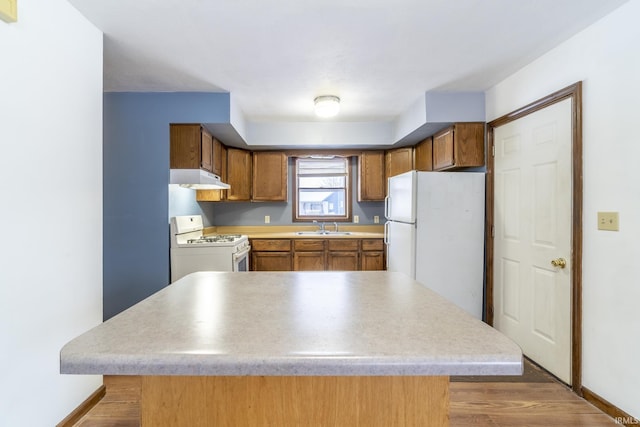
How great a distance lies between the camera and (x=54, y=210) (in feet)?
5.10

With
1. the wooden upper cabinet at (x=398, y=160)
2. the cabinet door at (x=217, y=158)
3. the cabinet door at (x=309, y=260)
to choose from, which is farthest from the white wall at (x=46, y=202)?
the wooden upper cabinet at (x=398, y=160)

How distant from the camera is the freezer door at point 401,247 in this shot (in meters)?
2.85

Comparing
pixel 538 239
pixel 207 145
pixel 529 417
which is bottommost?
pixel 529 417

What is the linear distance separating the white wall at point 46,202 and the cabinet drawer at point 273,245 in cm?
197

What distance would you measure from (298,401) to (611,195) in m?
2.04

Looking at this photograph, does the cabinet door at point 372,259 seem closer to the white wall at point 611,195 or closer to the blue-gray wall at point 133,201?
the white wall at point 611,195

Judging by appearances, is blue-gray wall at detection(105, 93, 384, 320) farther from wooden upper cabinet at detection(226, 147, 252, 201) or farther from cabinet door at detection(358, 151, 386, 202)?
cabinet door at detection(358, 151, 386, 202)

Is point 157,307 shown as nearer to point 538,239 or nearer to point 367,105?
point 538,239

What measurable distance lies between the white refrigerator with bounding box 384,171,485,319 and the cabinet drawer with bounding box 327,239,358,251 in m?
0.98

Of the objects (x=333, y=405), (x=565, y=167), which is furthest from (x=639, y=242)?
(x=333, y=405)

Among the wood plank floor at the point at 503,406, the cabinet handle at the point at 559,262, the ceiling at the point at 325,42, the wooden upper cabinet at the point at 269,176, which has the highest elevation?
the ceiling at the point at 325,42

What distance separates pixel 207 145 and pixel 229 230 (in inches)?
59.4

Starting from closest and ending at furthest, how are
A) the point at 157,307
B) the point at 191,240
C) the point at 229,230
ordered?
1. the point at 157,307
2. the point at 191,240
3. the point at 229,230

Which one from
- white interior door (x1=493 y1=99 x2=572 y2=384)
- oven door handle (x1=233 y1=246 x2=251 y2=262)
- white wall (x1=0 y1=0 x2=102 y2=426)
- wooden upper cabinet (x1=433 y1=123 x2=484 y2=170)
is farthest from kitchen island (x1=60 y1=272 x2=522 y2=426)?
wooden upper cabinet (x1=433 y1=123 x2=484 y2=170)
